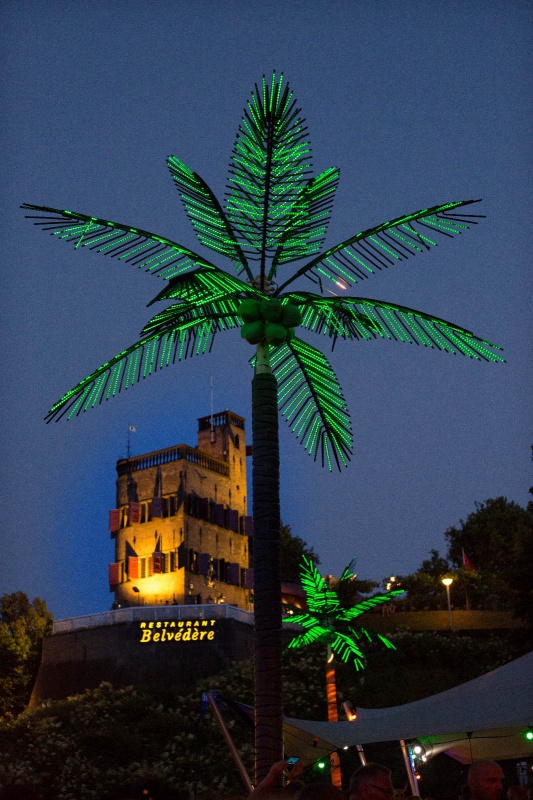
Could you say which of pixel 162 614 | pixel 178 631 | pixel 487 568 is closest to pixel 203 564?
pixel 162 614

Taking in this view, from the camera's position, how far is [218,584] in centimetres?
5600

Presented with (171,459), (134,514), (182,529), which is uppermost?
(171,459)

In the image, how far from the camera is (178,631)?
3866 centimetres

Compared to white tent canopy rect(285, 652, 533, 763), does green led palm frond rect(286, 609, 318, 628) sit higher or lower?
higher

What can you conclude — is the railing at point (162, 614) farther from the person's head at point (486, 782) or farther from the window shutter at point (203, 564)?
the person's head at point (486, 782)

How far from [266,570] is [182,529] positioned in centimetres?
4430

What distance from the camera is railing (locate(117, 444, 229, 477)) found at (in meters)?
56.9

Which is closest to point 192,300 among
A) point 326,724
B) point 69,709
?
point 326,724

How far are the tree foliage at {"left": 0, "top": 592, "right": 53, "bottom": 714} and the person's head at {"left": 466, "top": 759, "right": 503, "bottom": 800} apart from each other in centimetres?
4225

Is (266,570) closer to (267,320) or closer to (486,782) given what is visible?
(267,320)

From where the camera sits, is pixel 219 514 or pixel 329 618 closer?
pixel 329 618

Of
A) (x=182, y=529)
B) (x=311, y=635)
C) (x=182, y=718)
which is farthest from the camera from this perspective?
(x=182, y=529)

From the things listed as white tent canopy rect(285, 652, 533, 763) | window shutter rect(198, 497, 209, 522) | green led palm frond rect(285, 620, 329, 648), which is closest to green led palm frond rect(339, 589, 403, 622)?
green led palm frond rect(285, 620, 329, 648)

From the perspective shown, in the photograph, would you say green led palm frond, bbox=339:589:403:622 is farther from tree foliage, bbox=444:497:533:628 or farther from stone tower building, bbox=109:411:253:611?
tree foliage, bbox=444:497:533:628
